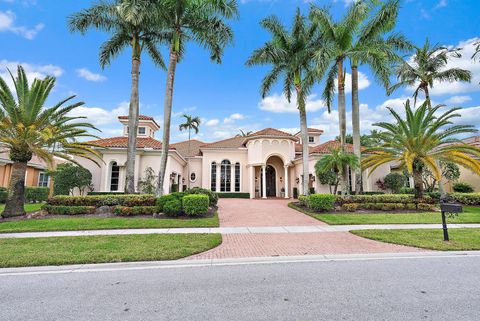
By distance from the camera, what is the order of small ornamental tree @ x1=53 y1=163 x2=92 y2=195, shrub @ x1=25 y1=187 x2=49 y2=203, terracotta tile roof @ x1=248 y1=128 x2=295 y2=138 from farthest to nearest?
1. terracotta tile roof @ x1=248 y1=128 x2=295 y2=138
2. shrub @ x1=25 y1=187 x2=49 y2=203
3. small ornamental tree @ x1=53 y1=163 x2=92 y2=195

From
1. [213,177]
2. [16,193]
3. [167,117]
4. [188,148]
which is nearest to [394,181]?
[213,177]

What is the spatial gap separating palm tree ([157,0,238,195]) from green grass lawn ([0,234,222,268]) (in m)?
6.37

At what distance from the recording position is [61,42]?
15.1 m

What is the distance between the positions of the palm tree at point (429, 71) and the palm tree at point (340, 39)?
7.59 meters

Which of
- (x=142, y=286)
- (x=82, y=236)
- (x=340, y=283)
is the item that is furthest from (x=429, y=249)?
(x=82, y=236)

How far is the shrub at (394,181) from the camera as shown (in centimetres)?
2155

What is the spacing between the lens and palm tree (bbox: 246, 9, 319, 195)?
17234mm

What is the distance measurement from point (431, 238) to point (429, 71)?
2011 cm

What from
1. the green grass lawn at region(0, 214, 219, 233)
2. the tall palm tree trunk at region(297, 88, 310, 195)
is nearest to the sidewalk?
the green grass lawn at region(0, 214, 219, 233)

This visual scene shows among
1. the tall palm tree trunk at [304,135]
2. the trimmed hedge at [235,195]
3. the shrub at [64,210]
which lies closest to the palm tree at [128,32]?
the shrub at [64,210]

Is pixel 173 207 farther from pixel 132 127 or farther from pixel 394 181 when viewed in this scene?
pixel 394 181

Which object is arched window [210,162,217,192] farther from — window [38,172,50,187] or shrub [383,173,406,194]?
window [38,172,50,187]

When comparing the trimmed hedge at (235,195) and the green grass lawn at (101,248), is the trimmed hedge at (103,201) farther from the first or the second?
the trimmed hedge at (235,195)

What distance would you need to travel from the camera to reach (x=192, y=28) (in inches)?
606
